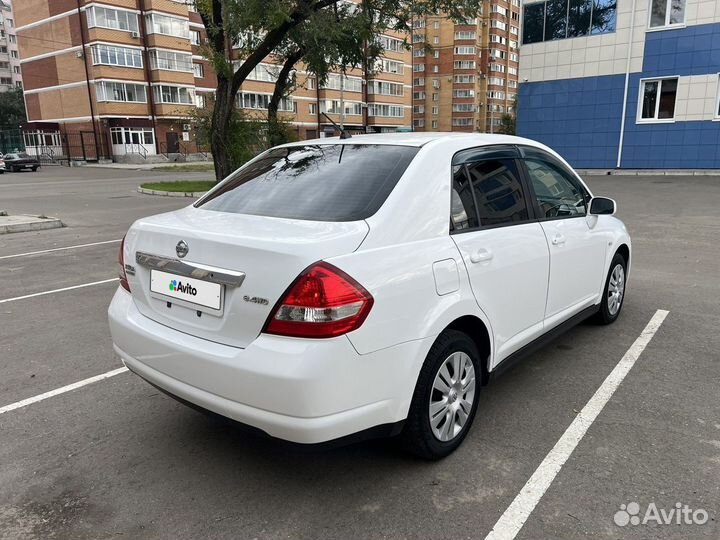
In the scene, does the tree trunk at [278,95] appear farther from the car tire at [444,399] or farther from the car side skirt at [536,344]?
the car tire at [444,399]

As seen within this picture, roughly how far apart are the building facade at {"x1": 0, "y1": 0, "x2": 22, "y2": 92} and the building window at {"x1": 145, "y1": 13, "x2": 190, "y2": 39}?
56.6 meters

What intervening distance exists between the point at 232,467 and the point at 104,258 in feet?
21.5

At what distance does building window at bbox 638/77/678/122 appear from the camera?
22.5 m

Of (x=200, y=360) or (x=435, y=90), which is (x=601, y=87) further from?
(x=435, y=90)

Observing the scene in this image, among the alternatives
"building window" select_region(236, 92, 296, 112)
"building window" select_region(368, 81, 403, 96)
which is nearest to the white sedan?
"building window" select_region(236, 92, 296, 112)

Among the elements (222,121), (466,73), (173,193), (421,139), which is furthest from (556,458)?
(466,73)

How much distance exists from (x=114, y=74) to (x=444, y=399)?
4978 cm

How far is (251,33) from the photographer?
58.3ft

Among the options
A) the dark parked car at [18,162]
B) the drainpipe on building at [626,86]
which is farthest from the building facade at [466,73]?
the drainpipe on building at [626,86]

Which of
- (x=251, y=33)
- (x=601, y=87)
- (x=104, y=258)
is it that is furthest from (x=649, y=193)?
(x=104, y=258)

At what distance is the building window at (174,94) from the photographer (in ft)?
156

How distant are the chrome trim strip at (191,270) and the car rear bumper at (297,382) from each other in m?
0.29

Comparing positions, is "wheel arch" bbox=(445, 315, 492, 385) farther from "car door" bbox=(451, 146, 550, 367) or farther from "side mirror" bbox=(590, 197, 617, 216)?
"side mirror" bbox=(590, 197, 617, 216)

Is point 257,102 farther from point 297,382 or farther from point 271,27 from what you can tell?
point 297,382
